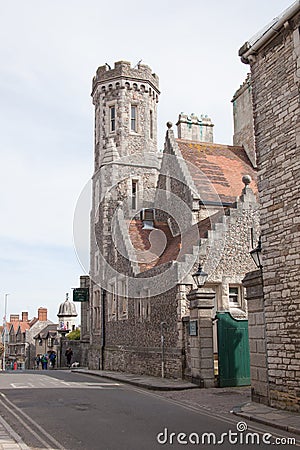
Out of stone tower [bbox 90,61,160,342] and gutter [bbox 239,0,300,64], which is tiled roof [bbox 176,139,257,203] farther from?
gutter [bbox 239,0,300,64]

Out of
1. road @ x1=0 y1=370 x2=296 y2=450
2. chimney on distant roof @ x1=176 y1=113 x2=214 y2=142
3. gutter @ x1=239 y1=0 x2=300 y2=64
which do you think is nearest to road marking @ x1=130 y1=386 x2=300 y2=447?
road @ x1=0 y1=370 x2=296 y2=450

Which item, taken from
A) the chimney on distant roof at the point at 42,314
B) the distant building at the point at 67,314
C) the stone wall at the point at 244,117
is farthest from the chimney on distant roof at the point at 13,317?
the stone wall at the point at 244,117

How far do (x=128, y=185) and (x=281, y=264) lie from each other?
56.9 ft

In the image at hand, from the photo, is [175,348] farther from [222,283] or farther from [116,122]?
[116,122]

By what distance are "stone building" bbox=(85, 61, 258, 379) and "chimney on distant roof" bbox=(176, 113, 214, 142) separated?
6 centimetres

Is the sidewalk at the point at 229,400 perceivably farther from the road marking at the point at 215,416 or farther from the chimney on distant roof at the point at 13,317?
the chimney on distant roof at the point at 13,317

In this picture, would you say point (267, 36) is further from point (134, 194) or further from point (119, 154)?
point (119, 154)

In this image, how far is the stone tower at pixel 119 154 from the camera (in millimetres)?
27828

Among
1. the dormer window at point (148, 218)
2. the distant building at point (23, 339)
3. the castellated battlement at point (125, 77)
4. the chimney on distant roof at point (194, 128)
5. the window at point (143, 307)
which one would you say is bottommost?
the distant building at point (23, 339)

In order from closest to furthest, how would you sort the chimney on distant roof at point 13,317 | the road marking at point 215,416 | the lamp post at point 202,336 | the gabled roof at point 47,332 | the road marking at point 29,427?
the road marking at point 29,427, the road marking at point 215,416, the lamp post at point 202,336, the gabled roof at point 47,332, the chimney on distant roof at point 13,317

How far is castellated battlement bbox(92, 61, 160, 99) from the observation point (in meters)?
29.2

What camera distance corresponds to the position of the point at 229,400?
13.1m

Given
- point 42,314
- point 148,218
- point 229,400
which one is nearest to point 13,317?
point 42,314

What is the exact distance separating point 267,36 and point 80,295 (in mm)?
23606
